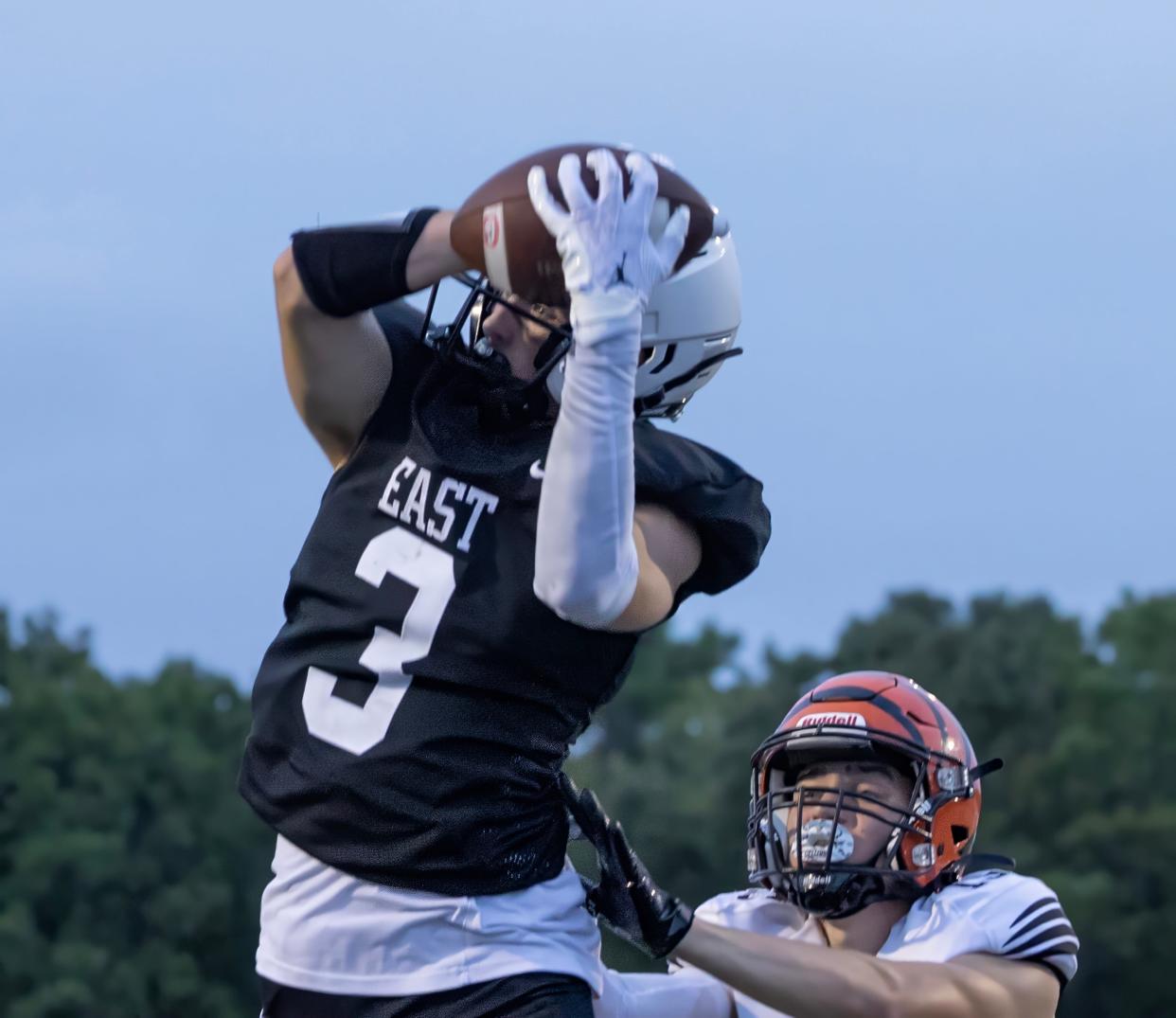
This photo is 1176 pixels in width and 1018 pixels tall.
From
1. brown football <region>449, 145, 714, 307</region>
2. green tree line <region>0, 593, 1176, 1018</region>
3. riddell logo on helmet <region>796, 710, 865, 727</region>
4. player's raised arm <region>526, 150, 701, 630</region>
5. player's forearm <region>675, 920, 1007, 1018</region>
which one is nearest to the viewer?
player's raised arm <region>526, 150, 701, 630</region>

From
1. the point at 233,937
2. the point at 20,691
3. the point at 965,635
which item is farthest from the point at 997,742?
the point at 20,691

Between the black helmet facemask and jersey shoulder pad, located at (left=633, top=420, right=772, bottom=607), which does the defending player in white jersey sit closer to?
jersey shoulder pad, located at (left=633, top=420, right=772, bottom=607)

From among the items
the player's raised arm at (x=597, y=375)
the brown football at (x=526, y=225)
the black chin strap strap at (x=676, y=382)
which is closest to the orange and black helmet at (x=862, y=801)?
the black chin strap strap at (x=676, y=382)

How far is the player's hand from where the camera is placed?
3.50 metres

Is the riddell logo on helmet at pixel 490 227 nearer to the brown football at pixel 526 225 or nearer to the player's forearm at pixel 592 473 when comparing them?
the brown football at pixel 526 225

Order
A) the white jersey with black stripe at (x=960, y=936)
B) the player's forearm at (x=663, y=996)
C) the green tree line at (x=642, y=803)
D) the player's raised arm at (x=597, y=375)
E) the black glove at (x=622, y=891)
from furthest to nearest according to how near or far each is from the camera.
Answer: the green tree line at (x=642, y=803), the white jersey with black stripe at (x=960, y=936), the player's forearm at (x=663, y=996), the black glove at (x=622, y=891), the player's raised arm at (x=597, y=375)

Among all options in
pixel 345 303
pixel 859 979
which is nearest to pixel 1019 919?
pixel 859 979

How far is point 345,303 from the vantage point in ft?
12.9

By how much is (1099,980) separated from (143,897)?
47.9ft

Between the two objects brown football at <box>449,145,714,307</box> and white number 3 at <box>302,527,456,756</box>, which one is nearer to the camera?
brown football at <box>449,145,714,307</box>

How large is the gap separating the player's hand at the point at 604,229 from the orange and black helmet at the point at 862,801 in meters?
1.52

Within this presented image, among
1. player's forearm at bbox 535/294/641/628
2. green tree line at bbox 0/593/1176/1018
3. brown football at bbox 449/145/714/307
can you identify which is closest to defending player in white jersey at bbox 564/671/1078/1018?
player's forearm at bbox 535/294/641/628

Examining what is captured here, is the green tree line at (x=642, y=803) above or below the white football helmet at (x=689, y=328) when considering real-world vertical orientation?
above

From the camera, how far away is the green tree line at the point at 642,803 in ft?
109
